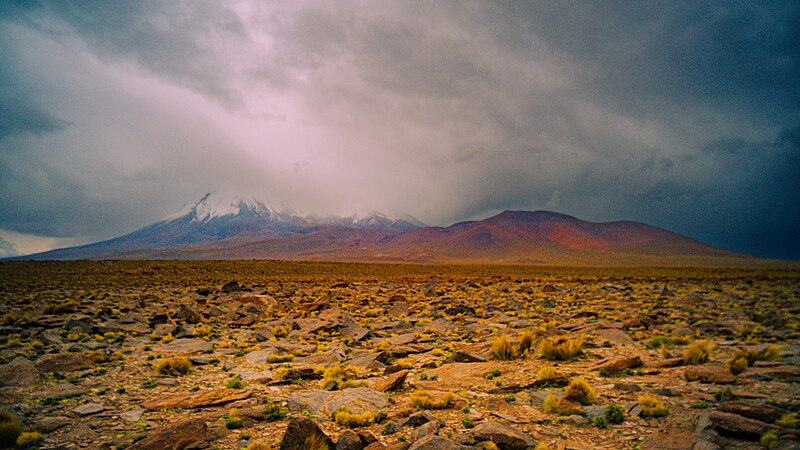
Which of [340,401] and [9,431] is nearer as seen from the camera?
[9,431]

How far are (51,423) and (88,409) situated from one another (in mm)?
910

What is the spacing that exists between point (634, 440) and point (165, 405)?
10.9m

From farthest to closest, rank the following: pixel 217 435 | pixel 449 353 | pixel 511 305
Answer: pixel 511 305 < pixel 449 353 < pixel 217 435

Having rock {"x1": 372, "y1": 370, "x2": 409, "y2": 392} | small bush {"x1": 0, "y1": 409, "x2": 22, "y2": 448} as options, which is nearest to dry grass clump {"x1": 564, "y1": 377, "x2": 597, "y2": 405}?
rock {"x1": 372, "y1": 370, "x2": 409, "y2": 392}

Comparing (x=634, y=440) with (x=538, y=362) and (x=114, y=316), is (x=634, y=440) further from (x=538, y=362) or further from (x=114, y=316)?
(x=114, y=316)

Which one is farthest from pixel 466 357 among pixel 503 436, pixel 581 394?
pixel 503 436

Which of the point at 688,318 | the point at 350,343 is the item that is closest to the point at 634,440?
the point at 350,343

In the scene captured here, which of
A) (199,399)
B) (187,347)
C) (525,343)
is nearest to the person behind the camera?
(199,399)

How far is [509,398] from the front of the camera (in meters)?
9.19

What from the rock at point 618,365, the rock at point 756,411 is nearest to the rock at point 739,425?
the rock at point 756,411

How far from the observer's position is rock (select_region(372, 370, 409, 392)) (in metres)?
10.1

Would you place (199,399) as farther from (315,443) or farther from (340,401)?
(315,443)

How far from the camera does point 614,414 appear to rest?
7.52 meters

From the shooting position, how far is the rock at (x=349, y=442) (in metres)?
6.38
